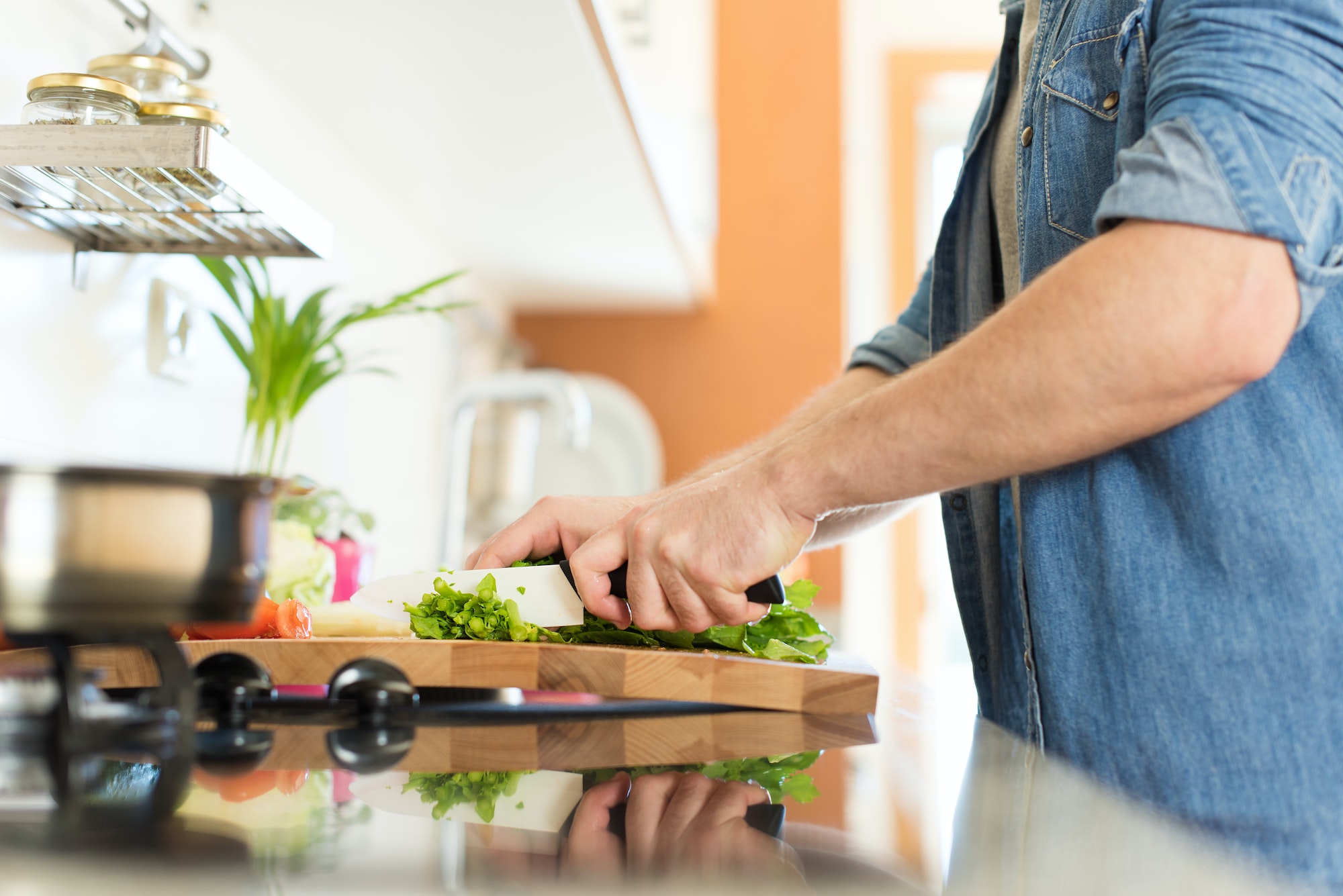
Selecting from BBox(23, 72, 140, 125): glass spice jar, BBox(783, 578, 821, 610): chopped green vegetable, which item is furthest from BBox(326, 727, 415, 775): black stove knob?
BBox(23, 72, 140, 125): glass spice jar

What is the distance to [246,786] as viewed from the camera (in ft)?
1.52

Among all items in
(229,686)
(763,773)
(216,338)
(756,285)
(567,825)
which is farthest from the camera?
(756,285)

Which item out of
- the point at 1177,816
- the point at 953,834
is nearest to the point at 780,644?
the point at 1177,816

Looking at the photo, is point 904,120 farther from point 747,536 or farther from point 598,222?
point 747,536

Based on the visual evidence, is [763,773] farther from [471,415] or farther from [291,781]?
[471,415]

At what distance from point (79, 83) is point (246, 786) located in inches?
21.8

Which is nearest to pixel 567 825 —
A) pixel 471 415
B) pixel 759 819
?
pixel 759 819

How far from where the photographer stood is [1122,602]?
0.69 m

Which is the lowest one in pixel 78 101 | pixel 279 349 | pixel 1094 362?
pixel 1094 362

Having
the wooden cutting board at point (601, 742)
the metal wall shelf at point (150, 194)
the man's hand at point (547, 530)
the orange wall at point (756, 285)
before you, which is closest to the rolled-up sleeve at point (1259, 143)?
the wooden cutting board at point (601, 742)

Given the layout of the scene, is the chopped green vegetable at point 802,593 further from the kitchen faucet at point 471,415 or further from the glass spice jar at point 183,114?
the kitchen faucet at point 471,415

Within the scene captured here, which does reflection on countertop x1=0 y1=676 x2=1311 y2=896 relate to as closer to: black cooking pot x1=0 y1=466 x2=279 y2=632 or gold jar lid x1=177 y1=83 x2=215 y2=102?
A: black cooking pot x1=0 y1=466 x2=279 y2=632

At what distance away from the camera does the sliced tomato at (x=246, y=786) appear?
1.45ft

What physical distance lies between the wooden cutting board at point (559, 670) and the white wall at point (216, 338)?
32cm
